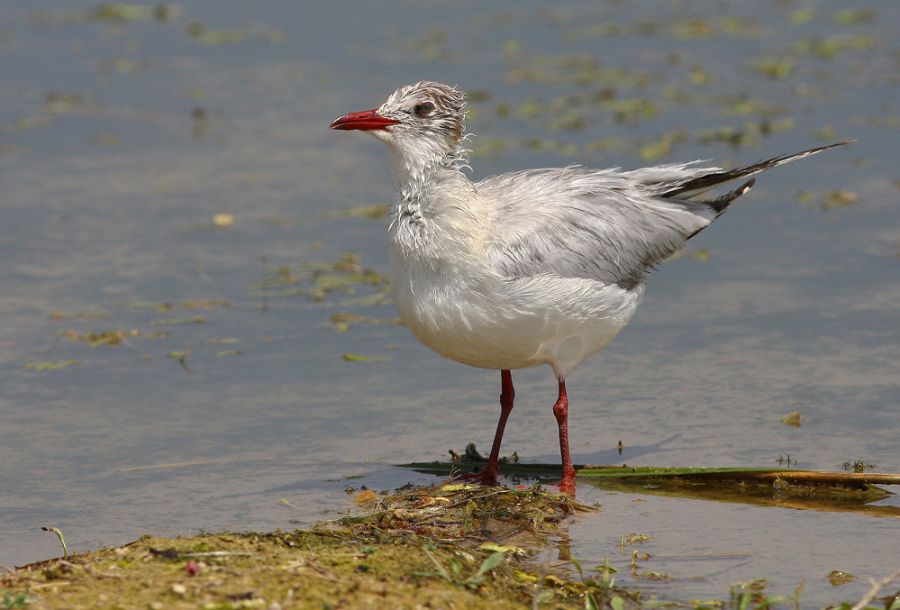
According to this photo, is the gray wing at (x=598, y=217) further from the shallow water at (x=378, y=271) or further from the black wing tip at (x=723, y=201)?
the shallow water at (x=378, y=271)

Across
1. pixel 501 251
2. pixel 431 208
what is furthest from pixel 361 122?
pixel 501 251

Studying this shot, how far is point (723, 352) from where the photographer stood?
415 inches

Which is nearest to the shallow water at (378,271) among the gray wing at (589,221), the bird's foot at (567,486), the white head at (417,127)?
the bird's foot at (567,486)

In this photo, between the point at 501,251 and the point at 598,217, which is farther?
the point at 598,217

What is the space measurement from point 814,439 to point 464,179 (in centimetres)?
271

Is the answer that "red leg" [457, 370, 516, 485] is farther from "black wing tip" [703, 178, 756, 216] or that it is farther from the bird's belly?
"black wing tip" [703, 178, 756, 216]

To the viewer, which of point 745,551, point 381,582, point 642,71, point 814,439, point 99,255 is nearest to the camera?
point 381,582

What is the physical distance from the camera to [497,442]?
8.84m

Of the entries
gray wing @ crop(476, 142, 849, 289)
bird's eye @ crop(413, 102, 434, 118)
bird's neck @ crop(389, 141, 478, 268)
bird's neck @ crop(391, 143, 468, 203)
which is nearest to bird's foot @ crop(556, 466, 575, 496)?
gray wing @ crop(476, 142, 849, 289)

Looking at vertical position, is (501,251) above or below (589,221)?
below

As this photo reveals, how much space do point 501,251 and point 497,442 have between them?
1.22m

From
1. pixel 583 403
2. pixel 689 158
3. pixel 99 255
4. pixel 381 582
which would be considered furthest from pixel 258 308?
pixel 381 582

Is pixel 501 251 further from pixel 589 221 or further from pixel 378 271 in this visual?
pixel 378 271

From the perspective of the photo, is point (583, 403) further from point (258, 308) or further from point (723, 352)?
point (258, 308)
